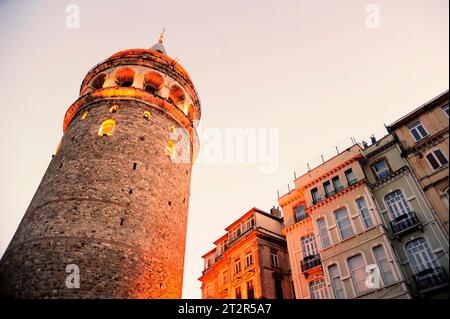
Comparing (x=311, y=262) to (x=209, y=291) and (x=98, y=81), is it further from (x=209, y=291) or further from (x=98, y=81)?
(x=98, y=81)

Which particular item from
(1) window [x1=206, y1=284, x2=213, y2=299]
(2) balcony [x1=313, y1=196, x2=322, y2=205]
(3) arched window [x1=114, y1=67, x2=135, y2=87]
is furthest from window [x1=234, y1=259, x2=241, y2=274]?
(3) arched window [x1=114, y1=67, x2=135, y2=87]

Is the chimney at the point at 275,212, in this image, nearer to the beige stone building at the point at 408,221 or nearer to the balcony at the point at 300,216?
the balcony at the point at 300,216

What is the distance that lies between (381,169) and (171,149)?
50.9 ft

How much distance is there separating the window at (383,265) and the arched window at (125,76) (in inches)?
919

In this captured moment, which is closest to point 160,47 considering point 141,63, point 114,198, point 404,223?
point 141,63

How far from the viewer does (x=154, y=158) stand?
79.3 feet

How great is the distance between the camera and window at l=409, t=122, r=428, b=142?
19.0m

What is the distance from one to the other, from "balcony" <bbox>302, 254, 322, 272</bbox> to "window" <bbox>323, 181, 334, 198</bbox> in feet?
13.5

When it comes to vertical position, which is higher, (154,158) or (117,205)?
(154,158)

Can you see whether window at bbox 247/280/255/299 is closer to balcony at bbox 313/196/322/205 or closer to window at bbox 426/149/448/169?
balcony at bbox 313/196/322/205

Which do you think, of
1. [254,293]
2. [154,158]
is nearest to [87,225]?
[154,158]
